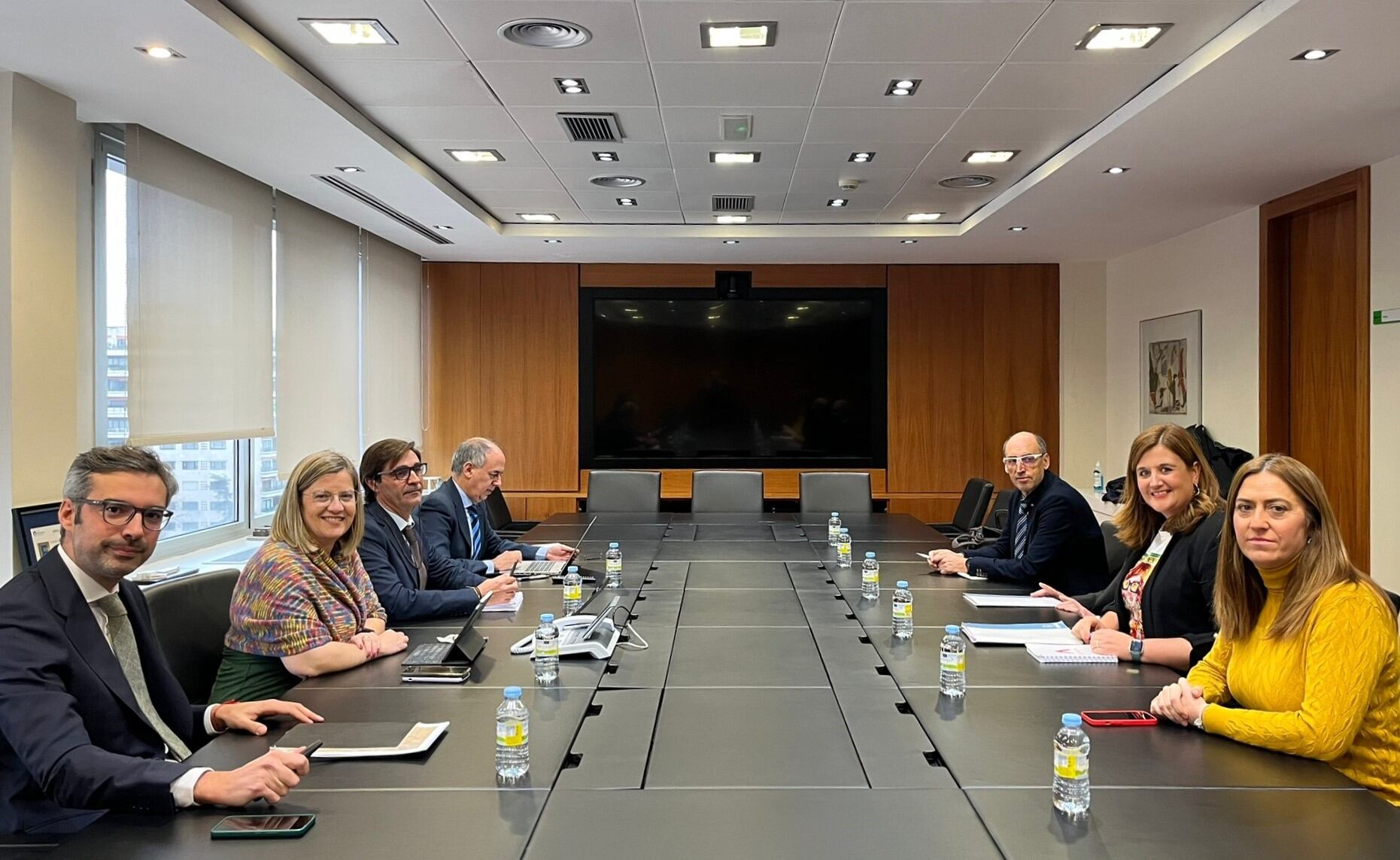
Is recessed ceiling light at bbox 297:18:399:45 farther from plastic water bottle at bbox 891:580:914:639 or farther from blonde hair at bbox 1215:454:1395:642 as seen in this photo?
blonde hair at bbox 1215:454:1395:642

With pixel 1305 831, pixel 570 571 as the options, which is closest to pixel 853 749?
pixel 1305 831

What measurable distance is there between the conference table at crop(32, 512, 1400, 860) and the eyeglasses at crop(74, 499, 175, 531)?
1.71 ft

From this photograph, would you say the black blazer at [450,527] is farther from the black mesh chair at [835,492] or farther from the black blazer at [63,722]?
the black mesh chair at [835,492]

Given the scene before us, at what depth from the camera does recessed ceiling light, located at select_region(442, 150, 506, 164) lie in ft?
18.2

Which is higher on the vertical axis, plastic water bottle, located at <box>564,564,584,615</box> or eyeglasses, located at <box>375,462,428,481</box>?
eyeglasses, located at <box>375,462,428,481</box>

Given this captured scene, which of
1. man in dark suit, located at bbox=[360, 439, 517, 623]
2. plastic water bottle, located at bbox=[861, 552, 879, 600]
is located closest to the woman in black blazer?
plastic water bottle, located at bbox=[861, 552, 879, 600]

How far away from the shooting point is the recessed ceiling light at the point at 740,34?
365 centimetres

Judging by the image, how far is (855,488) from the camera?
7367 mm

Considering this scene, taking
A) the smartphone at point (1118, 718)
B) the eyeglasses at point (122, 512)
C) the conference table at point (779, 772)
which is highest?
the eyeglasses at point (122, 512)

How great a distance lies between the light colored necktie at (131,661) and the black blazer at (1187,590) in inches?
105

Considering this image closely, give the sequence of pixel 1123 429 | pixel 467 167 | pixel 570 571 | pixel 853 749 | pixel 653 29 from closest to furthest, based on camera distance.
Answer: pixel 853 749 → pixel 653 29 → pixel 570 571 → pixel 467 167 → pixel 1123 429

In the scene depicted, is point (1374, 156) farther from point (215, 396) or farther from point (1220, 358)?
point (215, 396)

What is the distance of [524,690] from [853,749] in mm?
917

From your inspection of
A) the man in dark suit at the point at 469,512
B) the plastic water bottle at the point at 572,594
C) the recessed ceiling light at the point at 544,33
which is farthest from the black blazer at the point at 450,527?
the recessed ceiling light at the point at 544,33
